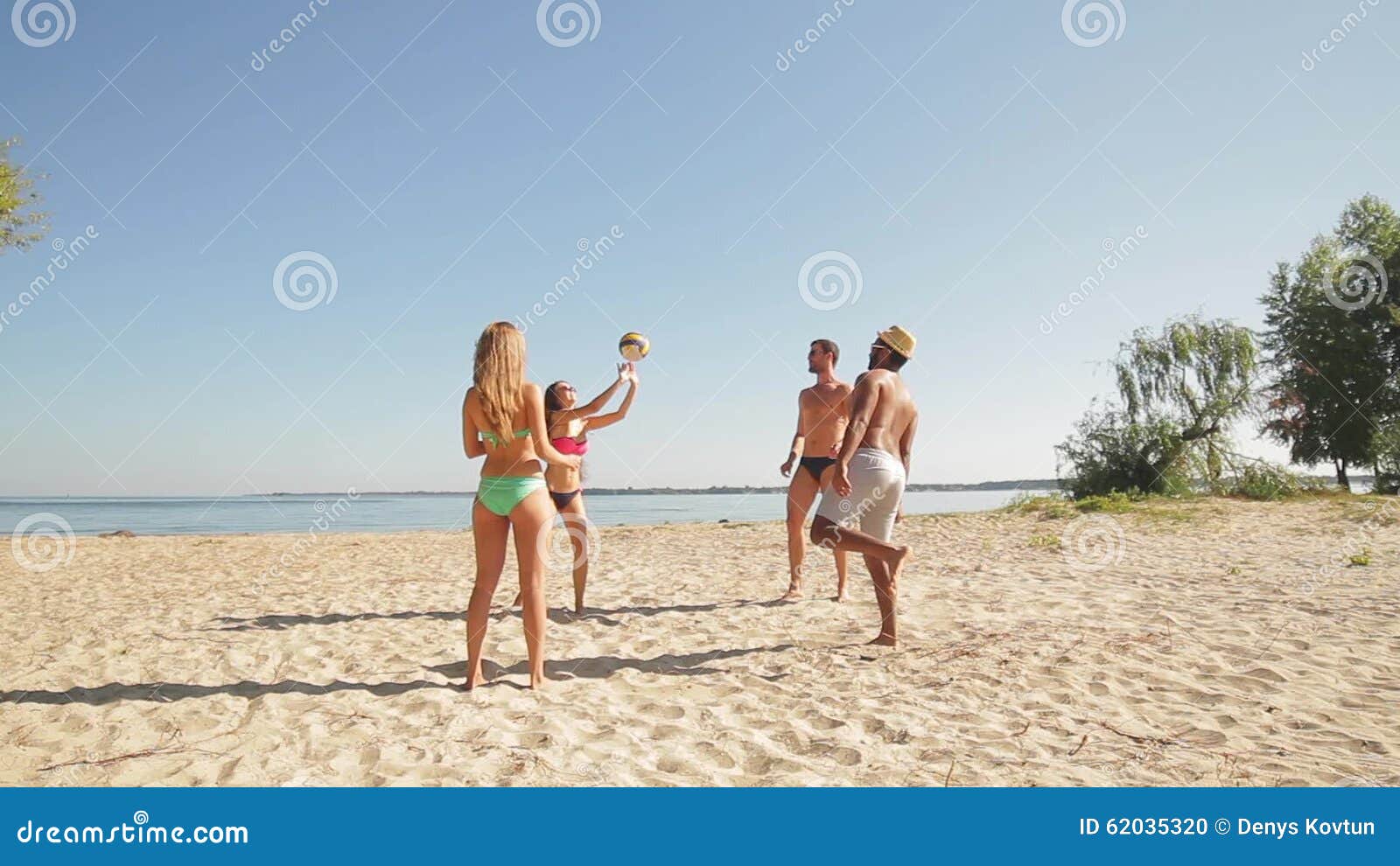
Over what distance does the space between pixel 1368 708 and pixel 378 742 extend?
4933 mm

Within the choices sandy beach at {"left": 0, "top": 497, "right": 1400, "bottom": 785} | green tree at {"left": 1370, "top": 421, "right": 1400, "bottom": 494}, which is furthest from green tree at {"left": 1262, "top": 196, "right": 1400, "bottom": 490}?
sandy beach at {"left": 0, "top": 497, "right": 1400, "bottom": 785}

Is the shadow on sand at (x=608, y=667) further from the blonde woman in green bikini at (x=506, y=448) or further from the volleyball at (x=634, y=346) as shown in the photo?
the volleyball at (x=634, y=346)

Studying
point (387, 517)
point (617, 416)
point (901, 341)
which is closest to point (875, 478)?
point (901, 341)

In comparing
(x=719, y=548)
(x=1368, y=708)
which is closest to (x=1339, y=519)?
(x=719, y=548)

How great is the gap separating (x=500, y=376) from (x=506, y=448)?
40cm

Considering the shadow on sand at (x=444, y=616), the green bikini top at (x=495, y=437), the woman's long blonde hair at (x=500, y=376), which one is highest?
the woman's long blonde hair at (x=500, y=376)

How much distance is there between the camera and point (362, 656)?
5.27 m

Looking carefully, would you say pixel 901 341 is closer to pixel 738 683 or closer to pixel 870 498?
pixel 870 498

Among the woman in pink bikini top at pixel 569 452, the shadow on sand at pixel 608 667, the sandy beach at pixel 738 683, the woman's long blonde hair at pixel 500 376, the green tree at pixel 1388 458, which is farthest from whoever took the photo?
the green tree at pixel 1388 458

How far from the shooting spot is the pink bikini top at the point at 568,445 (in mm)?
6195

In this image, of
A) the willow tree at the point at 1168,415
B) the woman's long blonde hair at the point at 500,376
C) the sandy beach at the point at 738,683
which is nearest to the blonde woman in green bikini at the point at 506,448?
the woman's long blonde hair at the point at 500,376

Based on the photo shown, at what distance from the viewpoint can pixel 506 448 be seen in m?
4.04

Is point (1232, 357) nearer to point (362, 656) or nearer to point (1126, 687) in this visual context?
point (1126, 687)

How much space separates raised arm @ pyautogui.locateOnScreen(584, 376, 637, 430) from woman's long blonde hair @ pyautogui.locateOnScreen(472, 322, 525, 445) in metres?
1.16
